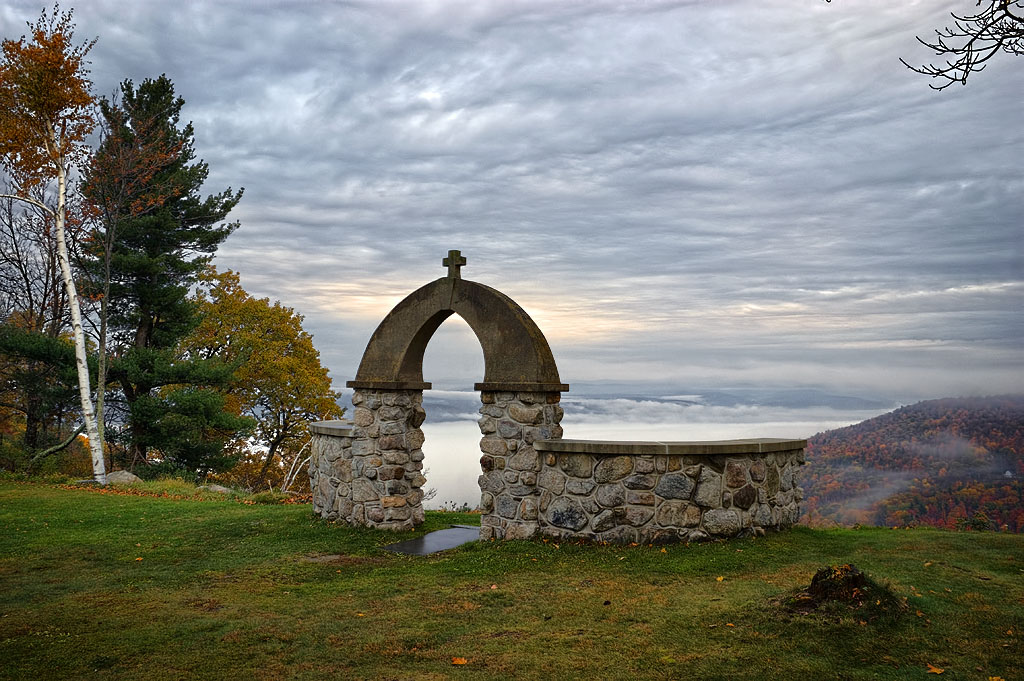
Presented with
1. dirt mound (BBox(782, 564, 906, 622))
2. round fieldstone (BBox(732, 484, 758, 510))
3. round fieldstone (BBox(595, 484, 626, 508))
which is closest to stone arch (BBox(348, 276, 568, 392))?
round fieldstone (BBox(595, 484, 626, 508))

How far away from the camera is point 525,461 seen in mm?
8750

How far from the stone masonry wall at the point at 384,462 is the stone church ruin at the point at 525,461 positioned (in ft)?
0.05

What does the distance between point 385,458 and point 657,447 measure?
4073 mm

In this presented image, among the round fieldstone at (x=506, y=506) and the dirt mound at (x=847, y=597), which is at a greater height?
the round fieldstone at (x=506, y=506)

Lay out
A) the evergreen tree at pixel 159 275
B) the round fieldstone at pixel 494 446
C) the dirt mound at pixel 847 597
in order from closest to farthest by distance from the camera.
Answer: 1. the dirt mound at pixel 847 597
2. the round fieldstone at pixel 494 446
3. the evergreen tree at pixel 159 275

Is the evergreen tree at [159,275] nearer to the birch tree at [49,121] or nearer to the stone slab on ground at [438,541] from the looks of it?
the birch tree at [49,121]

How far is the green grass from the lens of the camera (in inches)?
185

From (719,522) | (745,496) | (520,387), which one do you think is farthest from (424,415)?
(745,496)

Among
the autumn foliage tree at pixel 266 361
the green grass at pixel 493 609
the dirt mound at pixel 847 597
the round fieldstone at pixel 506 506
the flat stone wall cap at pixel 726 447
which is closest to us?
the green grass at pixel 493 609

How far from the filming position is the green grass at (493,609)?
4711mm

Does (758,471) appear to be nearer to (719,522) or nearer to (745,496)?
(745,496)

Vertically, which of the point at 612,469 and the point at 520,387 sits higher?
the point at 520,387

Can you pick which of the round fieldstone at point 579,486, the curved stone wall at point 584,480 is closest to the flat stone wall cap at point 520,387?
the curved stone wall at point 584,480

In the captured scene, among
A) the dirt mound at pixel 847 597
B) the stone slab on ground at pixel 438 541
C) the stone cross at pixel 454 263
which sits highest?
the stone cross at pixel 454 263
